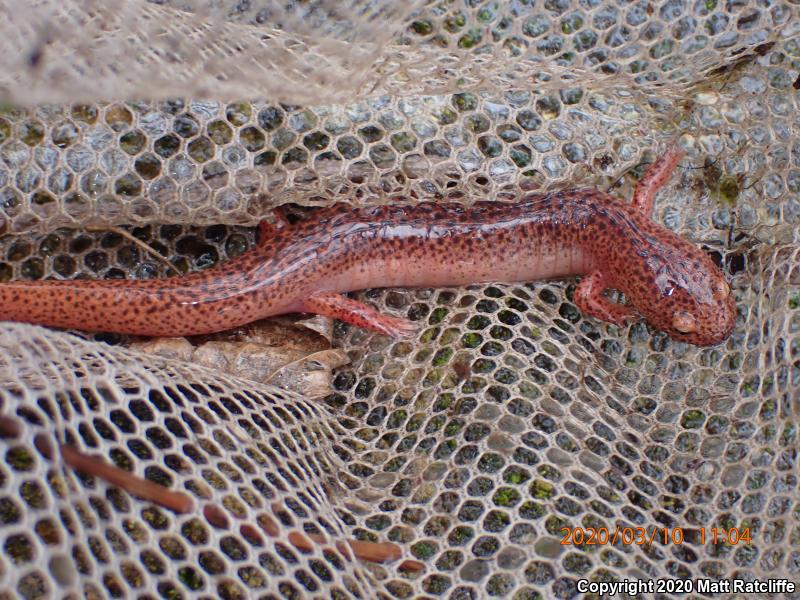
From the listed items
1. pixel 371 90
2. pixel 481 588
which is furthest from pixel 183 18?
pixel 481 588

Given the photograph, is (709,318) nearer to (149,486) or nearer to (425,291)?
(425,291)

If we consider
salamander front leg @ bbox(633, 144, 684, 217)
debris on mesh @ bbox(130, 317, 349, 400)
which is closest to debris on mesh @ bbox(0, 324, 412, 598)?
debris on mesh @ bbox(130, 317, 349, 400)

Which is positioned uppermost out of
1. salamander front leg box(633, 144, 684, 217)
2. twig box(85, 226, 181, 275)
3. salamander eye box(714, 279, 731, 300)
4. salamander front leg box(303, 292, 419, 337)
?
twig box(85, 226, 181, 275)

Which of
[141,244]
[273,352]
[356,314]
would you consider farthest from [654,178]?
[141,244]

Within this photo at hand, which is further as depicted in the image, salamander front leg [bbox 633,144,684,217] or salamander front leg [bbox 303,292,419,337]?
salamander front leg [bbox 633,144,684,217]

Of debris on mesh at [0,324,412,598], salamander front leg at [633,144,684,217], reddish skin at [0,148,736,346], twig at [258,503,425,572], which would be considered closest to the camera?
debris on mesh at [0,324,412,598]

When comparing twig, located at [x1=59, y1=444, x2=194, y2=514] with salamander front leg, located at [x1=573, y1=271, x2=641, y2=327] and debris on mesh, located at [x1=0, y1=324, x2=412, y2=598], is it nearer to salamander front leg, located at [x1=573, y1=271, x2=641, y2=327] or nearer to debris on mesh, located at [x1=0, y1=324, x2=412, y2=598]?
debris on mesh, located at [x1=0, y1=324, x2=412, y2=598]

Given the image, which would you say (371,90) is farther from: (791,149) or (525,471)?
(791,149)

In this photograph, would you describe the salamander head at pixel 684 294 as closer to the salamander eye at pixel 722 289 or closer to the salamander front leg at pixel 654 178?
the salamander eye at pixel 722 289

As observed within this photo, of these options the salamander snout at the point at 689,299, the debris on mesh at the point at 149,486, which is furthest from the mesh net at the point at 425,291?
the salamander snout at the point at 689,299
